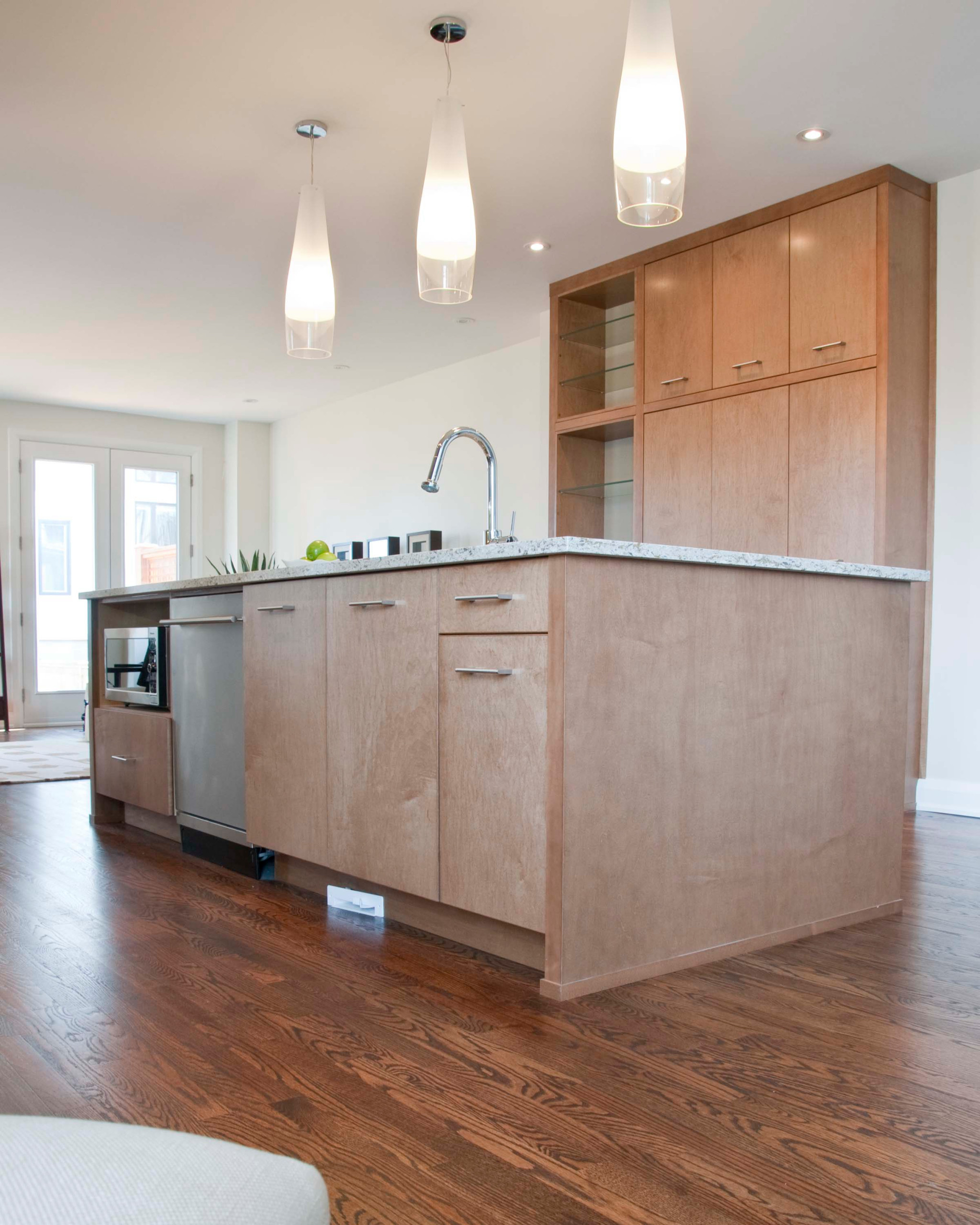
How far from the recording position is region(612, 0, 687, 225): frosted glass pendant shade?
7.68 feet

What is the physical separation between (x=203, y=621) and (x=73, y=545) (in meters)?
6.13

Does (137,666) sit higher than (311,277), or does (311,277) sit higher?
(311,277)

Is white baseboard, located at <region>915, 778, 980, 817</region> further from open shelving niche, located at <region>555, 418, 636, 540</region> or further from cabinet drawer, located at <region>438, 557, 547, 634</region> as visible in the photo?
cabinet drawer, located at <region>438, 557, 547, 634</region>

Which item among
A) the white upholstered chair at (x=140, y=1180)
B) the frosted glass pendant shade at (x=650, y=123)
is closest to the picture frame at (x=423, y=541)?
the frosted glass pendant shade at (x=650, y=123)

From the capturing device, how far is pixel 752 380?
14.5 feet

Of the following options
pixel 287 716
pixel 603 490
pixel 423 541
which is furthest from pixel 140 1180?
pixel 423 541

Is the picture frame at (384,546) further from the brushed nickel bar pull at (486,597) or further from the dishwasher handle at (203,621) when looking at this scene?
the brushed nickel bar pull at (486,597)

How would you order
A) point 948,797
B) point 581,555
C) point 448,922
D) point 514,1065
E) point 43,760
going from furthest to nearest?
1. point 43,760
2. point 948,797
3. point 448,922
4. point 581,555
5. point 514,1065

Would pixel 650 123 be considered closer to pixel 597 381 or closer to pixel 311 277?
pixel 311 277

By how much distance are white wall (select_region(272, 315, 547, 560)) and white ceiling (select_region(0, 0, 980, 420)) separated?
0.77 m

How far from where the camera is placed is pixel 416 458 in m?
7.41

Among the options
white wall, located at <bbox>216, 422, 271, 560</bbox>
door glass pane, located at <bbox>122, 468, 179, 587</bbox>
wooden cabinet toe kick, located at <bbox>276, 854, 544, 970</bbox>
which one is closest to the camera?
wooden cabinet toe kick, located at <bbox>276, 854, 544, 970</bbox>

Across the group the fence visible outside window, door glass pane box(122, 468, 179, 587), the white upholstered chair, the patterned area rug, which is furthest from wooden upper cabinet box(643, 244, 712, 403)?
the fence visible outside window

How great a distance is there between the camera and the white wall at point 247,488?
30.0 feet
